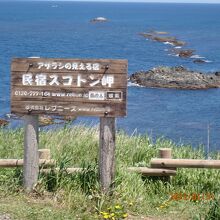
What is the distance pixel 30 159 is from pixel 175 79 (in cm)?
3616

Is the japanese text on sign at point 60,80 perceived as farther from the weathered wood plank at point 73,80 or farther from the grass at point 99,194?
the grass at point 99,194

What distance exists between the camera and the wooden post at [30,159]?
7.11m

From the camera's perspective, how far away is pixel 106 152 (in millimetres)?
6934

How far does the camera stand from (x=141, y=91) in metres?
40.2

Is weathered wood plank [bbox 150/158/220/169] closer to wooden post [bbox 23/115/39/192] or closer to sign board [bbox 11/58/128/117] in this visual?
sign board [bbox 11/58/128/117]

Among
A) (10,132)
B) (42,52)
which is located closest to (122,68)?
(10,132)

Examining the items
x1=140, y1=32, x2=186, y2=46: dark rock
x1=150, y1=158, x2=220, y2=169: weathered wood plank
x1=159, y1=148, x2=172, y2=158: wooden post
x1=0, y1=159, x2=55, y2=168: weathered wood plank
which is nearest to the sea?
x1=140, y1=32, x2=186, y2=46: dark rock

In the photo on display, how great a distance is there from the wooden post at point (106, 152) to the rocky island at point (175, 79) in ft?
115

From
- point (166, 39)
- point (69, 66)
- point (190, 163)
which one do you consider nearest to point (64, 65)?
point (69, 66)

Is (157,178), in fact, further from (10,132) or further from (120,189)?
(10,132)

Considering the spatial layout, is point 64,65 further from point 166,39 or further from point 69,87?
point 166,39

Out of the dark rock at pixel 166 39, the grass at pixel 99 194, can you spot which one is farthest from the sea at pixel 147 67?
the grass at pixel 99 194

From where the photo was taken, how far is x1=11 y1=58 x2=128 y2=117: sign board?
22.9 ft

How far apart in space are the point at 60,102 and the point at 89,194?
119 cm
